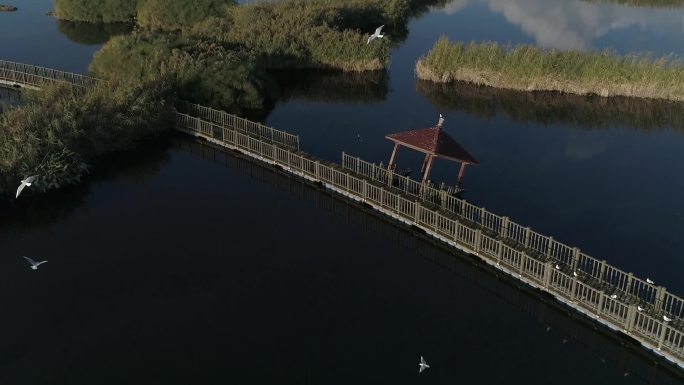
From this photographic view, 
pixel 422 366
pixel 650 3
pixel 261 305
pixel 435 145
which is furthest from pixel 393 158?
pixel 650 3

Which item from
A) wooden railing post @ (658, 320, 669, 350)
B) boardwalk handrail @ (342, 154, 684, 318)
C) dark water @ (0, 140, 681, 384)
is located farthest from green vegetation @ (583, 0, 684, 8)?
wooden railing post @ (658, 320, 669, 350)

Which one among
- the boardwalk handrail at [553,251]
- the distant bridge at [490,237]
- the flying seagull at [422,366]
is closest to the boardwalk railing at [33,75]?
the distant bridge at [490,237]

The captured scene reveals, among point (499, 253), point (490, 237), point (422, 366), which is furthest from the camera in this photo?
point (490, 237)

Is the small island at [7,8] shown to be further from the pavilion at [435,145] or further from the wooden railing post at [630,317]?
the wooden railing post at [630,317]

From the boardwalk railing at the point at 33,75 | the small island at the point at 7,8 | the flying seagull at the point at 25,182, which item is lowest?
the flying seagull at the point at 25,182

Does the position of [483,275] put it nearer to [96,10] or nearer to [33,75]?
[33,75]
